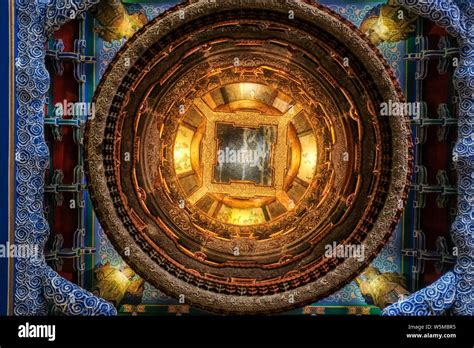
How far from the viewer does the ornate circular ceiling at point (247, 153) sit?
21.8 ft

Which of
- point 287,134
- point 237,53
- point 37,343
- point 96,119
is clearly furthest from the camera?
point 287,134

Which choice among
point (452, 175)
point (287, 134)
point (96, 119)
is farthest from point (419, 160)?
point (96, 119)

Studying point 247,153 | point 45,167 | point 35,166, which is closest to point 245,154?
point 247,153

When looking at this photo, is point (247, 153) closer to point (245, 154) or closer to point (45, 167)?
point (245, 154)

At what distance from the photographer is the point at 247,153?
27.2 ft

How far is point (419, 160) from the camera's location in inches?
275

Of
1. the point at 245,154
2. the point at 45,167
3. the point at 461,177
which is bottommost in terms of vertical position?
the point at 461,177

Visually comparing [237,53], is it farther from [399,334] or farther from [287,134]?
[399,334]

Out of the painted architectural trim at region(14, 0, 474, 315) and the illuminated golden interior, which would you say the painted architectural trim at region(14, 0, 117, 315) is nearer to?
the painted architectural trim at region(14, 0, 474, 315)

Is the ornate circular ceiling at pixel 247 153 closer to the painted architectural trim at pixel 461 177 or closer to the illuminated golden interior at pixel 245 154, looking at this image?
the illuminated golden interior at pixel 245 154

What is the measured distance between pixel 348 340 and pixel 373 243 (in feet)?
4.71

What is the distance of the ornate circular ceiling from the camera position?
262 inches

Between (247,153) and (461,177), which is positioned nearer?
(461,177)

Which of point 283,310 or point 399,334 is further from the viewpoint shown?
point 283,310
